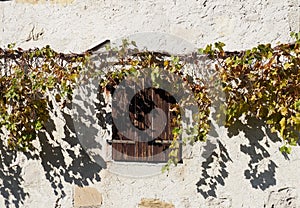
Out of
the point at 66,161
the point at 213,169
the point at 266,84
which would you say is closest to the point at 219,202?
the point at 213,169

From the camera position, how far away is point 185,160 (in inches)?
120

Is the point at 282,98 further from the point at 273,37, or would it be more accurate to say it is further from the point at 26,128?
the point at 26,128

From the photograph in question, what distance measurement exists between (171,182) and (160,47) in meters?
0.85

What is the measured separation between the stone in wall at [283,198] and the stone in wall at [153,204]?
1.97ft

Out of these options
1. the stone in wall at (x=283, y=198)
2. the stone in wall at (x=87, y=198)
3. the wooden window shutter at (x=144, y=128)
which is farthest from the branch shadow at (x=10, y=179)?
the stone in wall at (x=283, y=198)

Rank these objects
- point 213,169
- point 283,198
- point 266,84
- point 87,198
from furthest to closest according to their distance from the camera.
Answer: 1. point 87,198
2. point 213,169
3. point 283,198
4. point 266,84

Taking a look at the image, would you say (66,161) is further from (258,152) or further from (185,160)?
(258,152)

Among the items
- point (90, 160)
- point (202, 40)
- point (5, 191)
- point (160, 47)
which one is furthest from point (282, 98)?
point (5, 191)

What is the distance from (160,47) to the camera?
3.08m

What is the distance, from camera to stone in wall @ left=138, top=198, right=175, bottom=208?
3076 mm

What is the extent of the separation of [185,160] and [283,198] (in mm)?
623

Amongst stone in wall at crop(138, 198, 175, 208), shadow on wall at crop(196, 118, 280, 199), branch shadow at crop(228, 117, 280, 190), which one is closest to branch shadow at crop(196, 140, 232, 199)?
shadow on wall at crop(196, 118, 280, 199)

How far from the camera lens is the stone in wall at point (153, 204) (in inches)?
121

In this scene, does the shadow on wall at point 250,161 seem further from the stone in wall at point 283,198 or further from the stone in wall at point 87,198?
the stone in wall at point 87,198
